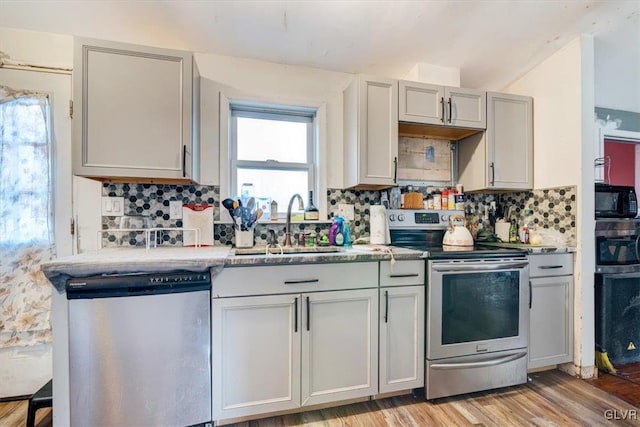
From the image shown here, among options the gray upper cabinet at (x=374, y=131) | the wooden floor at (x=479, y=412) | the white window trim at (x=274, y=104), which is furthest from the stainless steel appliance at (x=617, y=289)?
the white window trim at (x=274, y=104)

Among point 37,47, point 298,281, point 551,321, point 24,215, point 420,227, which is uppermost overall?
point 37,47

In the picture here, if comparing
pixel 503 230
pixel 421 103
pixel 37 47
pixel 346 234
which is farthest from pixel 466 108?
pixel 37 47

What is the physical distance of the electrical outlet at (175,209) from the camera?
2041mm

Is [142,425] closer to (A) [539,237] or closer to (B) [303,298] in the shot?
(B) [303,298]

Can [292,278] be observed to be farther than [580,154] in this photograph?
No

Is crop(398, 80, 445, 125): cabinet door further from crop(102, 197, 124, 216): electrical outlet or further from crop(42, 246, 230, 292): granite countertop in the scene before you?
crop(102, 197, 124, 216): electrical outlet

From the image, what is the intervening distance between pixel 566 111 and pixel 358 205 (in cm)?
171

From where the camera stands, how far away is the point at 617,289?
2.22 meters

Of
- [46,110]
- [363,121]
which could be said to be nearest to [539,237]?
[363,121]

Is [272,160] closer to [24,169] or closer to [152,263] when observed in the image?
[152,263]

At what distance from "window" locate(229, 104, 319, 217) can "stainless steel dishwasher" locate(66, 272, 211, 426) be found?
38.7 inches

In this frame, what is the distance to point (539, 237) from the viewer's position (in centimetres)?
234

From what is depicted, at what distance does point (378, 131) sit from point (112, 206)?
191 centimetres

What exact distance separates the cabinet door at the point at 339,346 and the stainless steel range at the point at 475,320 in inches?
15.0
